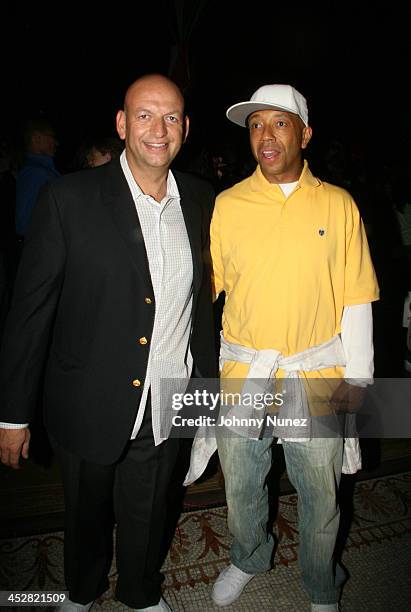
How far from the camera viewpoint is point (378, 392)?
3.61 meters

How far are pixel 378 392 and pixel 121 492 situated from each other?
8.15 ft

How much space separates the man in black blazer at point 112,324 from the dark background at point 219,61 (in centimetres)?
398

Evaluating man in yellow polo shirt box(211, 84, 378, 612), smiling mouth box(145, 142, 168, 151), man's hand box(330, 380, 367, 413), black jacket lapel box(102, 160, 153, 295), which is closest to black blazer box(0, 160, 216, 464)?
black jacket lapel box(102, 160, 153, 295)

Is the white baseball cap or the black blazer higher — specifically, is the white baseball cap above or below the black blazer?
above

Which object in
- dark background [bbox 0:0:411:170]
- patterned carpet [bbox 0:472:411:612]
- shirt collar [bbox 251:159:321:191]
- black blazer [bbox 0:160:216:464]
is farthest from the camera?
dark background [bbox 0:0:411:170]

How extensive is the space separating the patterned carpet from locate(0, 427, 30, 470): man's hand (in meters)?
0.80

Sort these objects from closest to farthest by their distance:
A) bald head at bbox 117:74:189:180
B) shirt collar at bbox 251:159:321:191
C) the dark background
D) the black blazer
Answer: the black blazer → bald head at bbox 117:74:189:180 → shirt collar at bbox 251:159:321:191 → the dark background

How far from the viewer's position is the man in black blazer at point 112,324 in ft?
4.80

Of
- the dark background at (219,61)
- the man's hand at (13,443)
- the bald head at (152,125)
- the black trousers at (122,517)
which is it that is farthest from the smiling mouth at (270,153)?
the dark background at (219,61)

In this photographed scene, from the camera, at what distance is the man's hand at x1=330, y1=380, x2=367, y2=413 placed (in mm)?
1660

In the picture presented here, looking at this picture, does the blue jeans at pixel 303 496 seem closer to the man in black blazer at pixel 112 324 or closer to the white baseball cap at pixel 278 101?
the man in black blazer at pixel 112 324

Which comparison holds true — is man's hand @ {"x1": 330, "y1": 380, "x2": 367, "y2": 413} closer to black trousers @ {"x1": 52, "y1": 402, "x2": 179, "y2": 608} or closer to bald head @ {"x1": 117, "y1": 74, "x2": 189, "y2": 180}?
black trousers @ {"x1": 52, "y1": 402, "x2": 179, "y2": 608}

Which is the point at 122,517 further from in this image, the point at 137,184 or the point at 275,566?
the point at 137,184

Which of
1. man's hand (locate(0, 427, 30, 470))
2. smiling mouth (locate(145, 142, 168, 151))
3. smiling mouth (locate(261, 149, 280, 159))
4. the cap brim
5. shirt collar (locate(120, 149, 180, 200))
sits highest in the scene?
the cap brim
